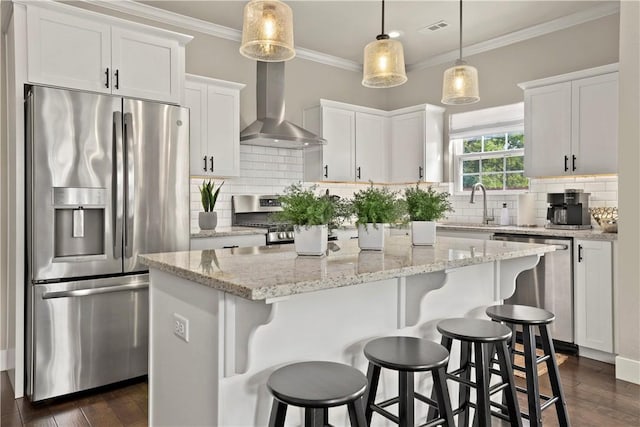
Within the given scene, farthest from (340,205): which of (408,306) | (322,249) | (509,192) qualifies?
(509,192)

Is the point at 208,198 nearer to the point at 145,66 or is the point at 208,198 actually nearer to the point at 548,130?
the point at 145,66

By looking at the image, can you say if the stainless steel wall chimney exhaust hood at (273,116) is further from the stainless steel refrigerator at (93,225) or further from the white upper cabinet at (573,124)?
the white upper cabinet at (573,124)

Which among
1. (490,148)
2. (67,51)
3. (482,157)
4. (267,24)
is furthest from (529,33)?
(67,51)

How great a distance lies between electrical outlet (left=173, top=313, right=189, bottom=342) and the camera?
5.71 ft

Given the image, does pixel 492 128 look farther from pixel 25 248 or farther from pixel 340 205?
pixel 25 248

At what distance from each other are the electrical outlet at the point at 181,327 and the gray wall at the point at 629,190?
3.03m


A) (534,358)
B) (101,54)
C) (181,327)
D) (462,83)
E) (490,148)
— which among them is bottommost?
(534,358)

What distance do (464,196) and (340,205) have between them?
11.6 feet

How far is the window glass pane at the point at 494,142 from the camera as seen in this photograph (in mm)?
5035

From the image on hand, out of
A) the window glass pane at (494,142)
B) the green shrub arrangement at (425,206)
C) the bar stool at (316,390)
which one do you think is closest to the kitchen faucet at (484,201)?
the window glass pane at (494,142)

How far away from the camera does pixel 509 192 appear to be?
15.7 feet

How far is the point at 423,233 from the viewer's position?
8.07ft

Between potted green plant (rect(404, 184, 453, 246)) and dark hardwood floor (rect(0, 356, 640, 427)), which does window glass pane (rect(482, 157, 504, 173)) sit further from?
potted green plant (rect(404, 184, 453, 246))

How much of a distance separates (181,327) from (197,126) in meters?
2.63
